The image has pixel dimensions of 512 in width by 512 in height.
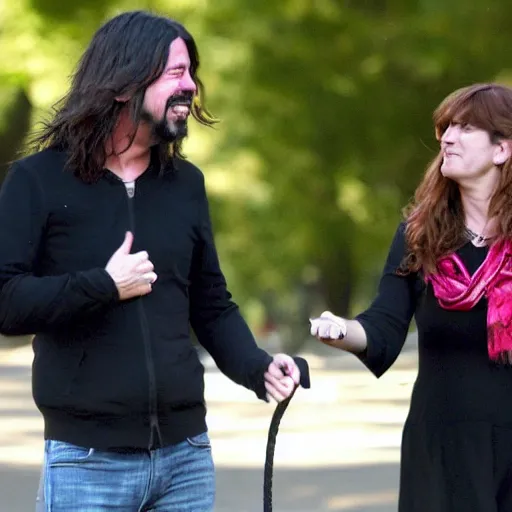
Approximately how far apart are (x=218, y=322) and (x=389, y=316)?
0.63 m

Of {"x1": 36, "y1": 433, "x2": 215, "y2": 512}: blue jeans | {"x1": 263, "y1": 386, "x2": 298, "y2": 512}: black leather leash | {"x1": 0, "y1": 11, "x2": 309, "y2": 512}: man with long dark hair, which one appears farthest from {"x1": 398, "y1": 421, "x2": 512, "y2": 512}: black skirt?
{"x1": 36, "y1": 433, "x2": 215, "y2": 512}: blue jeans

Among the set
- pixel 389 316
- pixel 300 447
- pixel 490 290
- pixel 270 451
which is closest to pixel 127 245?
pixel 270 451

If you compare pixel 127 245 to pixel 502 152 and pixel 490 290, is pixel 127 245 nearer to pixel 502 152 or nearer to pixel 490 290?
pixel 490 290

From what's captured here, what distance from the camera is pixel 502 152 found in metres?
4.39

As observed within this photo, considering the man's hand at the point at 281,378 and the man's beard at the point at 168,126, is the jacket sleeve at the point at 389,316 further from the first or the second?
the man's beard at the point at 168,126

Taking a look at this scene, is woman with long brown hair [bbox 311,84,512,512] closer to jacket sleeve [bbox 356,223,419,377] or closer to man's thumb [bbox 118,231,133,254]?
jacket sleeve [bbox 356,223,419,377]

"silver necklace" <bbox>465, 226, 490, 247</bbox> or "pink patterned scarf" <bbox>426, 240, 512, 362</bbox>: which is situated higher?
"silver necklace" <bbox>465, 226, 490, 247</bbox>

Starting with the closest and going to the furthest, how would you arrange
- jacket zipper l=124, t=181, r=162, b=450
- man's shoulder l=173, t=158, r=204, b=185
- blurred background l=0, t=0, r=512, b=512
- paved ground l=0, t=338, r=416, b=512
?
jacket zipper l=124, t=181, r=162, b=450
man's shoulder l=173, t=158, r=204, b=185
paved ground l=0, t=338, r=416, b=512
blurred background l=0, t=0, r=512, b=512

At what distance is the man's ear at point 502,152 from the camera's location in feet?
14.4

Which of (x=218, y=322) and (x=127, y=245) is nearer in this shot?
(x=127, y=245)

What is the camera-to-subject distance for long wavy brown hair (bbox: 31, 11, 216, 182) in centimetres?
369

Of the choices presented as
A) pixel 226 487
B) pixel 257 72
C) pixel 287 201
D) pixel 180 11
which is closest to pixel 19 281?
pixel 226 487

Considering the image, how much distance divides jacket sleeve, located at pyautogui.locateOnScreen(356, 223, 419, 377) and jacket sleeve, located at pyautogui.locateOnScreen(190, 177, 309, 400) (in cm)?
48

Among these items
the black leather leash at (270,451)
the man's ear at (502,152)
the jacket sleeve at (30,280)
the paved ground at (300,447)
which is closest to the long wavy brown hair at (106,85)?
the jacket sleeve at (30,280)
